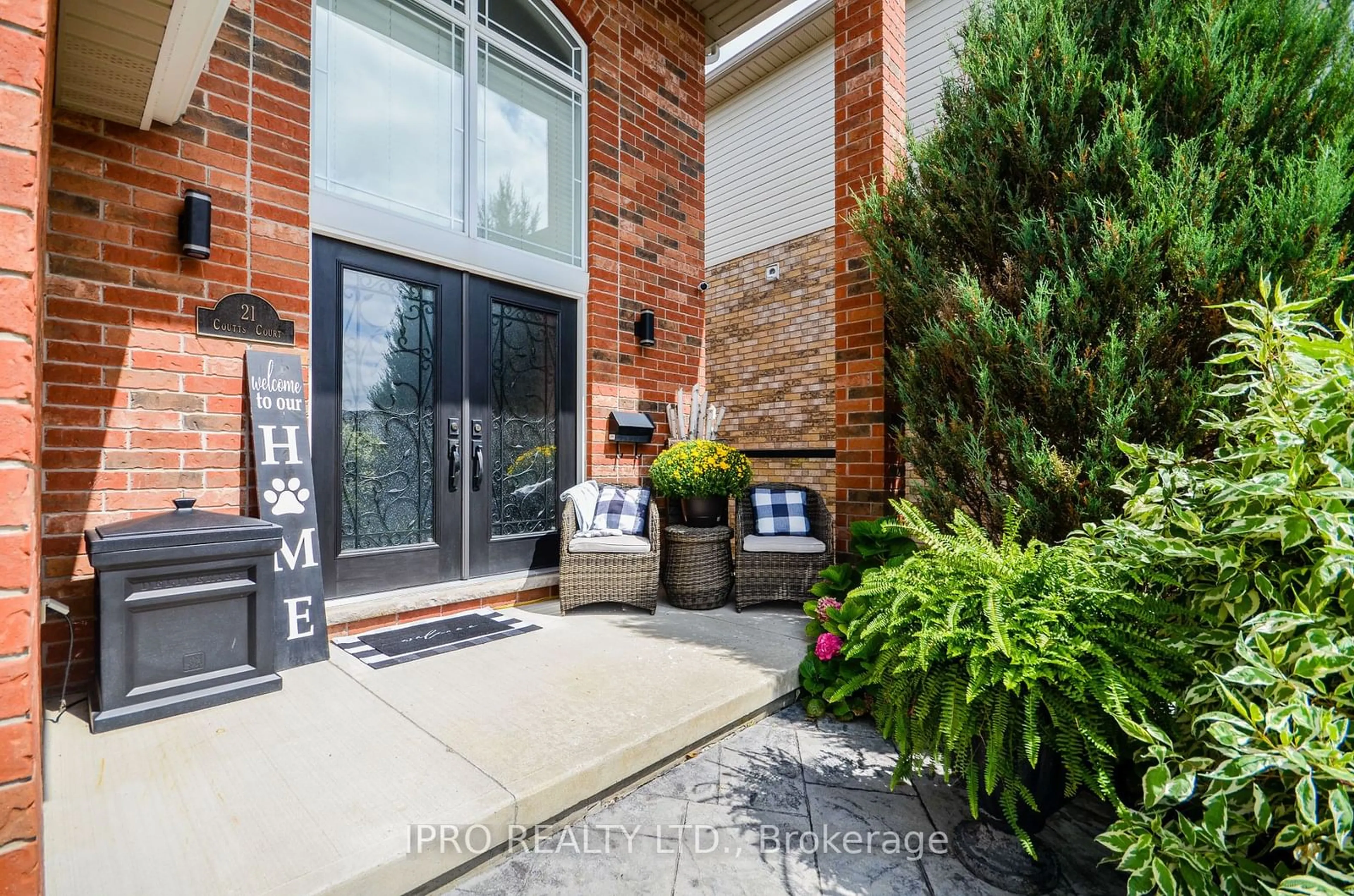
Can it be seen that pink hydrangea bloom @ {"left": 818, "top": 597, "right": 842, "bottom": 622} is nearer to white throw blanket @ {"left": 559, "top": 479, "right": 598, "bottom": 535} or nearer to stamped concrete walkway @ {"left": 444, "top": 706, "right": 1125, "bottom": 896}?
stamped concrete walkway @ {"left": 444, "top": 706, "right": 1125, "bottom": 896}

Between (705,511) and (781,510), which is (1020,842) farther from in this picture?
(705,511)

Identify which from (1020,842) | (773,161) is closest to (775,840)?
(1020,842)

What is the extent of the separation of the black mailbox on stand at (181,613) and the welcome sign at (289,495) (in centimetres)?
26

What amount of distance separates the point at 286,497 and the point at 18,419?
1919mm

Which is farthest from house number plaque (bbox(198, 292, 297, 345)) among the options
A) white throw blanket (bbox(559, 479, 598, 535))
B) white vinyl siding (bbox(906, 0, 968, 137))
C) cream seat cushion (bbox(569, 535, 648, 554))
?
white vinyl siding (bbox(906, 0, 968, 137))

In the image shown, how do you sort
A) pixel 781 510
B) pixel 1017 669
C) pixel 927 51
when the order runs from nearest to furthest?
pixel 1017 669 → pixel 781 510 → pixel 927 51

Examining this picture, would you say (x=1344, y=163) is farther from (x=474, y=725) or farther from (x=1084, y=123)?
(x=474, y=725)

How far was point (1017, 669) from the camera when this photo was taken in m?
1.36

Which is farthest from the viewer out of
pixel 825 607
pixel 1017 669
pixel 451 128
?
pixel 451 128

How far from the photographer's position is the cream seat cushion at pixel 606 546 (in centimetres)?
330

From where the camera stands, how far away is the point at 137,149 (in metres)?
2.38

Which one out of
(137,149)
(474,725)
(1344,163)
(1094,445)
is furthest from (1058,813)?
(137,149)

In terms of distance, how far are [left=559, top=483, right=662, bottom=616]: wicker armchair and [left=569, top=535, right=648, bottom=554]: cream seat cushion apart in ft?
0.04

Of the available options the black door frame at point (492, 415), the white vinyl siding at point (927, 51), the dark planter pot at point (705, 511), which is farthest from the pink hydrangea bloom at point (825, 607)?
A: the white vinyl siding at point (927, 51)
